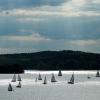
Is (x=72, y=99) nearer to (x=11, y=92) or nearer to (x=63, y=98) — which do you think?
(x=63, y=98)

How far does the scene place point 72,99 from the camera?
486 ft

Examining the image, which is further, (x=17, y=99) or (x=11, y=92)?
(x=11, y=92)

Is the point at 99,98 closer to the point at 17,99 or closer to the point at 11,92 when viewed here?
the point at 17,99

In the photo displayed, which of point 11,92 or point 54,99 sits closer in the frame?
point 54,99

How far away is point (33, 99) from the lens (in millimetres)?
147625

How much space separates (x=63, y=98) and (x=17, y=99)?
15.4 meters

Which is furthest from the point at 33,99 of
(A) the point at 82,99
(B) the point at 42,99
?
(A) the point at 82,99

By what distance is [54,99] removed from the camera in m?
146

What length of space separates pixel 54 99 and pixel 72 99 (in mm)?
5970

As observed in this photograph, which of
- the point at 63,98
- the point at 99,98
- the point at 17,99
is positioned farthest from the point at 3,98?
the point at 99,98

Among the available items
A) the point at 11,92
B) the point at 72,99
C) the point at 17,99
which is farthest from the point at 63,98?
the point at 11,92

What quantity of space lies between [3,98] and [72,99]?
69.2 feet

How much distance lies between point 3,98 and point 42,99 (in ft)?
39.9

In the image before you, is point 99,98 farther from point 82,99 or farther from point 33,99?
point 33,99
